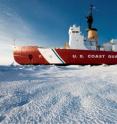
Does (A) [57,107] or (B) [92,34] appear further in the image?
(B) [92,34]

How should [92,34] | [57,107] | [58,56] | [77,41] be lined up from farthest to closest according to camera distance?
[92,34], [77,41], [58,56], [57,107]

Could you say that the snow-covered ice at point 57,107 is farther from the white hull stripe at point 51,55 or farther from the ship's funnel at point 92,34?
the ship's funnel at point 92,34

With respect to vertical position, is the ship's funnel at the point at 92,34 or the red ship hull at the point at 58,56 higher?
the ship's funnel at the point at 92,34

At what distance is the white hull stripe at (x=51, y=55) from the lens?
2089cm

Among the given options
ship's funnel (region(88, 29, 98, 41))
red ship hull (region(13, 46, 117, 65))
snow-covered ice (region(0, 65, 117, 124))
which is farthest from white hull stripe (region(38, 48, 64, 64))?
snow-covered ice (region(0, 65, 117, 124))

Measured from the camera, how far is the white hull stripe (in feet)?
68.5

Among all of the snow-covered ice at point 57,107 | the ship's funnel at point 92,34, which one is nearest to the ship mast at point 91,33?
the ship's funnel at point 92,34

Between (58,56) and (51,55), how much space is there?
0.85 metres

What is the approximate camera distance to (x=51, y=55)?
21109mm

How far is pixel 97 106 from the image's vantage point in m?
2.38

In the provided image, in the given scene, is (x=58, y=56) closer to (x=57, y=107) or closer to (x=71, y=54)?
(x=71, y=54)

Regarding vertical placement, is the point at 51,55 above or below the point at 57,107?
above

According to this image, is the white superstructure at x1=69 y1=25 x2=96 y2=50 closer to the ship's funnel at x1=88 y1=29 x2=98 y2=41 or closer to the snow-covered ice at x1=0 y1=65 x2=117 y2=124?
the ship's funnel at x1=88 y1=29 x2=98 y2=41

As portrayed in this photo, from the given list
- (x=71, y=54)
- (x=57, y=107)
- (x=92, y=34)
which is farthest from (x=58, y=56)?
(x=57, y=107)
